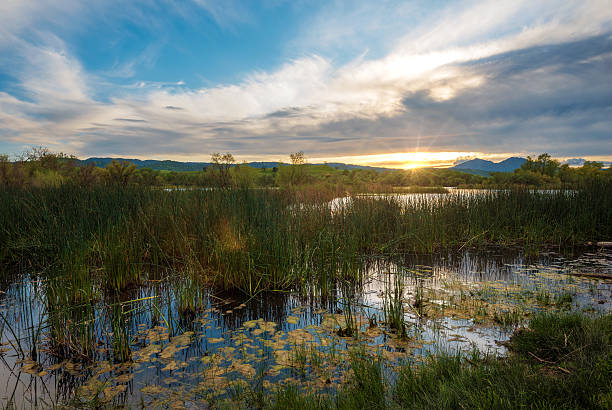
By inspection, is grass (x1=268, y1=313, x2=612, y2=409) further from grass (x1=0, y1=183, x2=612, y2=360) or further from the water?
grass (x1=0, y1=183, x2=612, y2=360)

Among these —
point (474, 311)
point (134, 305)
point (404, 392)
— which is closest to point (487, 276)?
point (474, 311)

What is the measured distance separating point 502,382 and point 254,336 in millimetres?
2271

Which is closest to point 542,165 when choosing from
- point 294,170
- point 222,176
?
point 294,170

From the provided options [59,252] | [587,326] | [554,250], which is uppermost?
[59,252]

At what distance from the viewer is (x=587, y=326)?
2686mm

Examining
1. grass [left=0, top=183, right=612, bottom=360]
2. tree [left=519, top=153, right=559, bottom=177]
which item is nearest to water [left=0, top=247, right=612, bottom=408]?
grass [left=0, top=183, right=612, bottom=360]

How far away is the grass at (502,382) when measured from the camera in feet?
6.15

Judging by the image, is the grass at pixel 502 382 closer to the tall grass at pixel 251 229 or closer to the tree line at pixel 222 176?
the tall grass at pixel 251 229

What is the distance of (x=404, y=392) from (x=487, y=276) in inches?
166

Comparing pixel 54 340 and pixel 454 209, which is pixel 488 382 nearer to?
pixel 54 340

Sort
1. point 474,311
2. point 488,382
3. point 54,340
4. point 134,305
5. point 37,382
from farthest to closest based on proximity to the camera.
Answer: point 134,305 < point 474,311 < point 54,340 < point 37,382 < point 488,382

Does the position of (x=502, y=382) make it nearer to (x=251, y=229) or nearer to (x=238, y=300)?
(x=238, y=300)

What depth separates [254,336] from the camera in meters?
3.42

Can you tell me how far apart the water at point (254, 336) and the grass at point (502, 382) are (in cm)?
32
